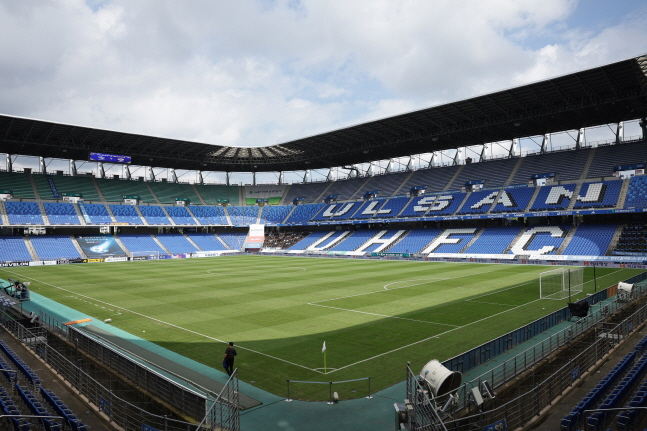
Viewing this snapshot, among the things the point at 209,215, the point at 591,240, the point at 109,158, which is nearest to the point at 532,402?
the point at 591,240

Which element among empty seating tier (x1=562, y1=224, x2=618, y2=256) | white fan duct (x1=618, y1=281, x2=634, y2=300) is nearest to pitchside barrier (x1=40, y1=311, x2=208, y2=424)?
white fan duct (x1=618, y1=281, x2=634, y2=300)

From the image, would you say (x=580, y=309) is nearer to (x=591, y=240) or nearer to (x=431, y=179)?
(x=591, y=240)

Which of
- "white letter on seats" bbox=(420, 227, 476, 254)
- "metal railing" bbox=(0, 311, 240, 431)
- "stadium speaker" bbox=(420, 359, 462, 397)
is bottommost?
"metal railing" bbox=(0, 311, 240, 431)

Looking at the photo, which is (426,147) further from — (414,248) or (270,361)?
(270,361)

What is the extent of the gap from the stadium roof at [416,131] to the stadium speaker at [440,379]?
40.6m

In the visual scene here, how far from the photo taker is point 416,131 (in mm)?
63688

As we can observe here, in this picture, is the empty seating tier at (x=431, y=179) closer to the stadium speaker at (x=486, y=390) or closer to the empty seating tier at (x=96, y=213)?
the empty seating tier at (x=96, y=213)

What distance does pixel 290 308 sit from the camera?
87.4ft

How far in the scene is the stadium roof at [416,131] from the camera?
46500 millimetres

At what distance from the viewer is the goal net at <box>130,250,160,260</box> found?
68938 mm

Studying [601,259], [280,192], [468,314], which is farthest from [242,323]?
[280,192]

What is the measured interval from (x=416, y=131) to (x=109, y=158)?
49602 millimetres

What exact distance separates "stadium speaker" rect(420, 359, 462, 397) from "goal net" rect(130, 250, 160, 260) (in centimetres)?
6599

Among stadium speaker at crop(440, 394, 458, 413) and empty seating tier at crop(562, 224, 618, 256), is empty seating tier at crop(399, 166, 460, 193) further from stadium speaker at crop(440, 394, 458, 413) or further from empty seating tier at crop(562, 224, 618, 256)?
stadium speaker at crop(440, 394, 458, 413)
